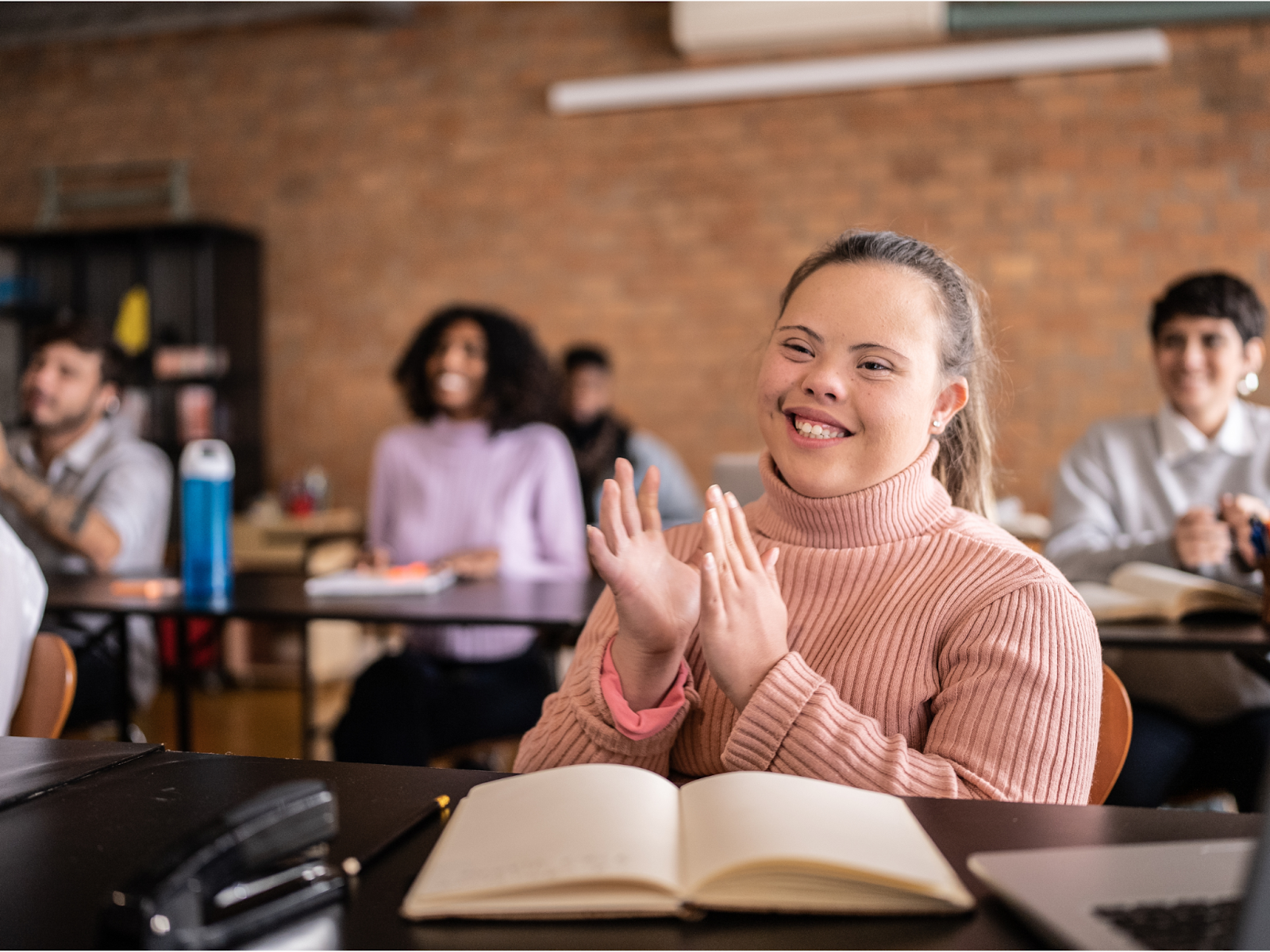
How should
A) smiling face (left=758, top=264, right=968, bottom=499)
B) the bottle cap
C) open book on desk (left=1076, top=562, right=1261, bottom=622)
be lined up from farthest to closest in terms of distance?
the bottle cap → open book on desk (left=1076, top=562, right=1261, bottom=622) → smiling face (left=758, top=264, right=968, bottom=499)

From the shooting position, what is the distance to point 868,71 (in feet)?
16.0

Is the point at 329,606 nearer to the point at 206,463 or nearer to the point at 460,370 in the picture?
the point at 206,463

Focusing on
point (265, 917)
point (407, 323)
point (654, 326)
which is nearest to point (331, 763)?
point (265, 917)

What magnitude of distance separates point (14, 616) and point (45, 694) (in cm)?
12

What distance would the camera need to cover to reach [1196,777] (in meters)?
2.10

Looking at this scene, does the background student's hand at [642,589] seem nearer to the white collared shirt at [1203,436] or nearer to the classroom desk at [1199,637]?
the classroom desk at [1199,637]

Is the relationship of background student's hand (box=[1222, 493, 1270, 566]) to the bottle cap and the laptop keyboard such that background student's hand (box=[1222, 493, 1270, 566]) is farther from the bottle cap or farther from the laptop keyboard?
the bottle cap

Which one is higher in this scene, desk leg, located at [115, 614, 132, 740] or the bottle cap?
the bottle cap

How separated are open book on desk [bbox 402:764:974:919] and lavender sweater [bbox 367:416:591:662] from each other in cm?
205

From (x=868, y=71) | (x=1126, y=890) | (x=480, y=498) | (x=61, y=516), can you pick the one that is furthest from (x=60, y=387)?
(x=868, y=71)

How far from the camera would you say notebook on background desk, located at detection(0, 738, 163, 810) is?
3.04 ft

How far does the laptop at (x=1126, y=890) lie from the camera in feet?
1.99

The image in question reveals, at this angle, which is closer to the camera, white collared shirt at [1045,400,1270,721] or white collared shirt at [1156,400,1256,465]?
white collared shirt at [1045,400,1270,721]

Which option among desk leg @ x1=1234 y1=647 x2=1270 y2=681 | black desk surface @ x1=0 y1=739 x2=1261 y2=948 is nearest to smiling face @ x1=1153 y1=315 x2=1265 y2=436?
desk leg @ x1=1234 y1=647 x2=1270 y2=681
